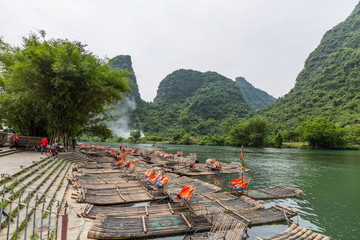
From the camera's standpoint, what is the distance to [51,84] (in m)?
19.2

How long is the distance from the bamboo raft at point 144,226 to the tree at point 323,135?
64655mm

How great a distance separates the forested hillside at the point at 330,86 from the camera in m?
77.5

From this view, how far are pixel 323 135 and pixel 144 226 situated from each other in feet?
223

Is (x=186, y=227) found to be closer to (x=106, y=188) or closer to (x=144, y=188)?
(x=144, y=188)

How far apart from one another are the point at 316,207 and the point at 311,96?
101m

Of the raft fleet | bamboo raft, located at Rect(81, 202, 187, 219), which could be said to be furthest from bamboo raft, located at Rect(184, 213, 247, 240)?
bamboo raft, located at Rect(81, 202, 187, 219)

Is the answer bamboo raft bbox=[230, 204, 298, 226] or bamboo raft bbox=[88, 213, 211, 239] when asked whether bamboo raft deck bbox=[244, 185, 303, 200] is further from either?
bamboo raft bbox=[88, 213, 211, 239]

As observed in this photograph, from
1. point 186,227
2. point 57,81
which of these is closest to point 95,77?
point 57,81

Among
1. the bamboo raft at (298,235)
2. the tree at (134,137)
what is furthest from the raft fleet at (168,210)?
the tree at (134,137)

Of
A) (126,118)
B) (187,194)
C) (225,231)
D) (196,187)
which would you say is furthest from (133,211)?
(126,118)

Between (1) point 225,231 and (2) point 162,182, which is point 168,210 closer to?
(2) point 162,182

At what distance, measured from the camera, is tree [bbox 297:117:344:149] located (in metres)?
58.8

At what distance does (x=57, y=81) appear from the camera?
1825cm

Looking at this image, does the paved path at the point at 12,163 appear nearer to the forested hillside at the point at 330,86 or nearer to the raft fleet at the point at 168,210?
the raft fleet at the point at 168,210
